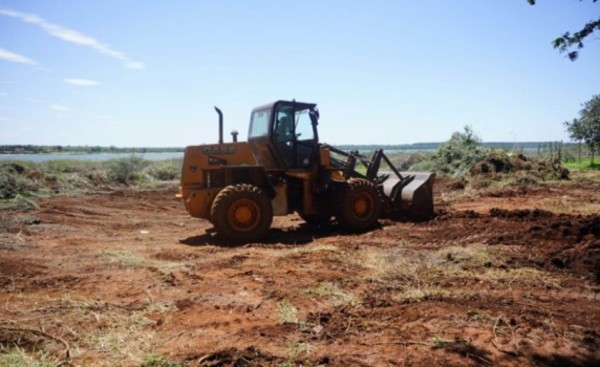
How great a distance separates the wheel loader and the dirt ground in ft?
1.67

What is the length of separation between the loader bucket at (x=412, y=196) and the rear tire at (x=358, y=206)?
114 cm

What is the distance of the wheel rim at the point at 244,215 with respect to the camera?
8938 mm

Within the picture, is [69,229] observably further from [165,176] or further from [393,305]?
[165,176]

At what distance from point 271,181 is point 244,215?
1.07m

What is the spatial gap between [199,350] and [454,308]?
2.72 meters

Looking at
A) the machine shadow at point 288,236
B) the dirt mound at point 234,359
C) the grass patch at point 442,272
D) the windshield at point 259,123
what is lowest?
the dirt mound at point 234,359

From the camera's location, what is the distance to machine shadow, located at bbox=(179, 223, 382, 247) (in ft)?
29.9

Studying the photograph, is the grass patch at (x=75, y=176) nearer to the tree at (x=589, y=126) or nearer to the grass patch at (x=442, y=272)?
the grass patch at (x=442, y=272)

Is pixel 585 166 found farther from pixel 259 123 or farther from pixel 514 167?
pixel 259 123

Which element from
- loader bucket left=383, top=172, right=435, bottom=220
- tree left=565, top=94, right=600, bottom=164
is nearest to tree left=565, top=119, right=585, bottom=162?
tree left=565, top=94, right=600, bottom=164

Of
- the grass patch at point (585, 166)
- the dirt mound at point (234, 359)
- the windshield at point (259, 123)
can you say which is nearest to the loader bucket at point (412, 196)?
the windshield at point (259, 123)

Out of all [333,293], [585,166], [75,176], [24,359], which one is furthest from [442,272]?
[585,166]

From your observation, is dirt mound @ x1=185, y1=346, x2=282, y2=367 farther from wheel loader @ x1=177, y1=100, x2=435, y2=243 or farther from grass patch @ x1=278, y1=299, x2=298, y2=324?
wheel loader @ x1=177, y1=100, x2=435, y2=243

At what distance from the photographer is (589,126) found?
30719 mm
